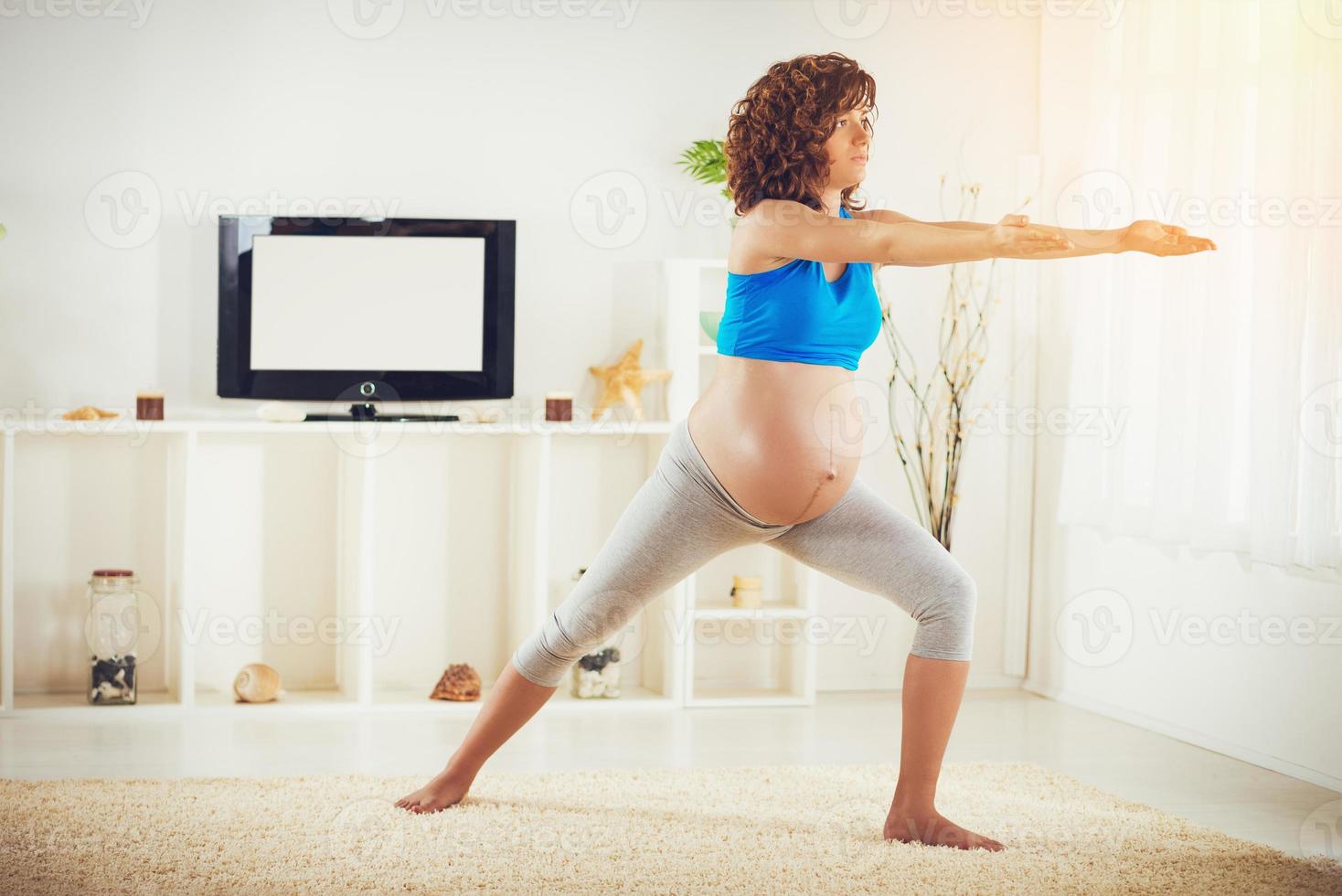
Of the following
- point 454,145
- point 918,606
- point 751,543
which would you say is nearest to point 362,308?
point 454,145

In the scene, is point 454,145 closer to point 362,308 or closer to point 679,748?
point 362,308

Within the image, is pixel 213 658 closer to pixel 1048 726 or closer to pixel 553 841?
pixel 553 841

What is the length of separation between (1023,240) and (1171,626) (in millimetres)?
2118

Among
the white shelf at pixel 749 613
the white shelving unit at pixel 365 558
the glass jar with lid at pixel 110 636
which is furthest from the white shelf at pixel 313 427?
the white shelf at pixel 749 613

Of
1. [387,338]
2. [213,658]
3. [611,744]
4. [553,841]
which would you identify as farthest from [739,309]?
[213,658]

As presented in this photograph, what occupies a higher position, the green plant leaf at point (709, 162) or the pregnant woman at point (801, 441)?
the green plant leaf at point (709, 162)

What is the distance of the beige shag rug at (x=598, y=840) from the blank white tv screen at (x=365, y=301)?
1.46 m

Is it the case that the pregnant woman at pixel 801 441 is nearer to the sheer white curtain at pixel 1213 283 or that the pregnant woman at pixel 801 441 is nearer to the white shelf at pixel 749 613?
the sheer white curtain at pixel 1213 283

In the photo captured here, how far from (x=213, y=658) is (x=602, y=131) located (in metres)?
2.05

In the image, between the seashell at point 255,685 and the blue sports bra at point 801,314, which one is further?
the seashell at point 255,685

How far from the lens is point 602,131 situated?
4172mm

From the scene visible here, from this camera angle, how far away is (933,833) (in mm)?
2359

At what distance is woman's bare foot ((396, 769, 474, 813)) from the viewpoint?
100 inches

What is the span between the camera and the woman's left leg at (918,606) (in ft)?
7.59
